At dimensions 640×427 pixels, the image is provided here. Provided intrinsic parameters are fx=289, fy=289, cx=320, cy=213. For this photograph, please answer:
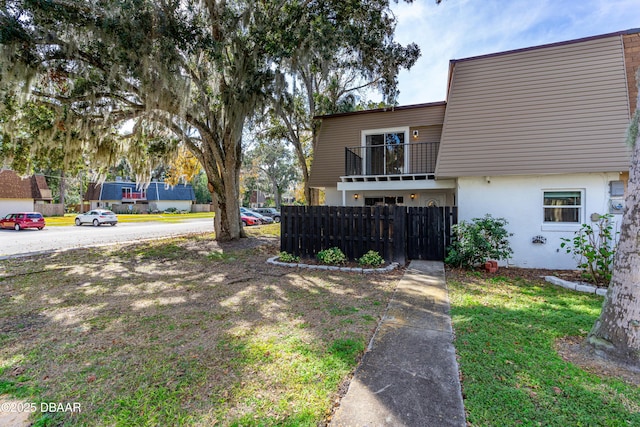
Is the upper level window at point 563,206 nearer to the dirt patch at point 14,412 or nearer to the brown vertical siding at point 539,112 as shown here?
the brown vertical siding at point 539,112

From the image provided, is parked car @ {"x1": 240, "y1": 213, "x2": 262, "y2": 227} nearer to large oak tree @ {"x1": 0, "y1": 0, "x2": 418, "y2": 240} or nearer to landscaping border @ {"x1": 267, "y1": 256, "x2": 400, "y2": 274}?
large oak tree @ {"x1": 0, "y1": 0, "x2": 418, "y2": 240}

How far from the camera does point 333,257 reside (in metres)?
7.49

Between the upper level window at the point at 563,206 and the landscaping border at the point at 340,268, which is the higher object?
the upper level window at the point at 563,206

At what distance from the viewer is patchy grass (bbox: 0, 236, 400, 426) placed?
222cm

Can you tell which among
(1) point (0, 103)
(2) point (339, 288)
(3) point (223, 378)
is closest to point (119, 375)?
(3) point (223, 378)

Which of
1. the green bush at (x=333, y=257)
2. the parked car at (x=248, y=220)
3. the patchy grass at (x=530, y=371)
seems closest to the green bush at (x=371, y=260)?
the green bush at (x=333, y=257)

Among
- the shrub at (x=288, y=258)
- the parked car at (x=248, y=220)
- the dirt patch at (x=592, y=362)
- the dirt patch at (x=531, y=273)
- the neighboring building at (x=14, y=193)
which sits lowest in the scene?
the dirt patch at (x=531, y=273)

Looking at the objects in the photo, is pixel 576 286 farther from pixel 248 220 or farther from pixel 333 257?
pixel 248 220

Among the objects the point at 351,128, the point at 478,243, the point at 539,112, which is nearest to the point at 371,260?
the point at 478,243

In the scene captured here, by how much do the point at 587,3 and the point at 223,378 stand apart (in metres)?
11.2

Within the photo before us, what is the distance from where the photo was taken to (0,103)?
7.54m

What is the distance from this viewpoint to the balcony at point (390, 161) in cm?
1053

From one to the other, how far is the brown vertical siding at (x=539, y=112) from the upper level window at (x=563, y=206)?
70 cm

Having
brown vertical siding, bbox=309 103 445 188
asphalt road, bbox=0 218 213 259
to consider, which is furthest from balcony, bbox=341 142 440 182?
asphalt road, bbox=0 218 213 259
